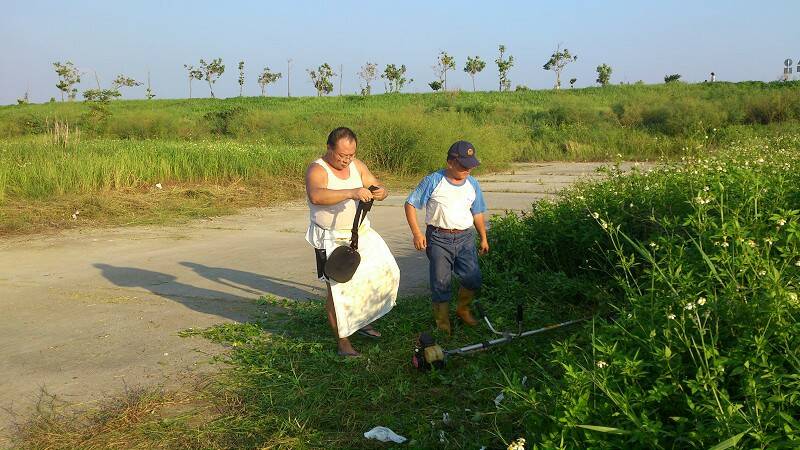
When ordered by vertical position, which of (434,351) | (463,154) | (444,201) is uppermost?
(463,154)

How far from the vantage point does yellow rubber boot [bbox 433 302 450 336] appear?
534cm

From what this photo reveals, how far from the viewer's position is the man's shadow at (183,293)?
21.2 ft

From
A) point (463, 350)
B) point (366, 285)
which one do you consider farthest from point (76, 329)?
point (463, 350)

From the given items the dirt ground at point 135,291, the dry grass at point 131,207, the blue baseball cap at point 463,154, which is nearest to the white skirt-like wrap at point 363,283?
the blue baseball cap at point 463,154

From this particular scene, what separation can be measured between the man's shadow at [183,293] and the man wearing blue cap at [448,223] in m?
1.81

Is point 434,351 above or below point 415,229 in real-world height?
below

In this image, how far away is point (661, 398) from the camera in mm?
2723

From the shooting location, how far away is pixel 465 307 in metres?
5.51

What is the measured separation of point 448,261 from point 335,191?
1074mm

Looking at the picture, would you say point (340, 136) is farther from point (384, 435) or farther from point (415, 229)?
point (384, 435)

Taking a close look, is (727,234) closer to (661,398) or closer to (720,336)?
(720,336)

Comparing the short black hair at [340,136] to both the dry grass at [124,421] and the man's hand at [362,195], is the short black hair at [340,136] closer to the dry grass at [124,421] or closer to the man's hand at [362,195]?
the man's hand at [362,195]

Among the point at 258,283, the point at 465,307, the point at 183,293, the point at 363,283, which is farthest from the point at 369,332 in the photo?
the point at 183,293

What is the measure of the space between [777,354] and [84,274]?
708 centimetres
